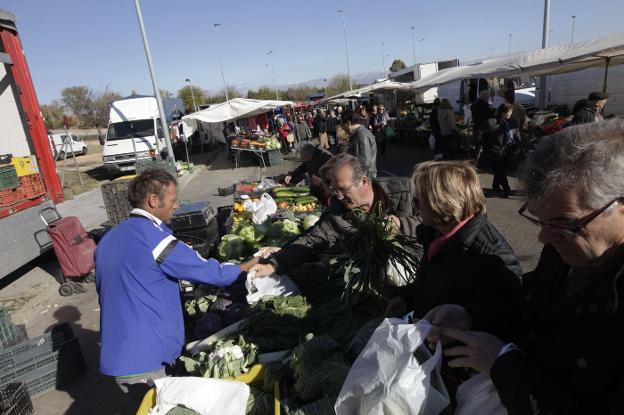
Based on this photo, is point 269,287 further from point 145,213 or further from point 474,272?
point 474,272

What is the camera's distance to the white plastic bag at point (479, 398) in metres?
1.28

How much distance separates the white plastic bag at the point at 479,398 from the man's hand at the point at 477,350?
0.07 metres

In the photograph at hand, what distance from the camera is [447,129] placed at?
12602 millimetres

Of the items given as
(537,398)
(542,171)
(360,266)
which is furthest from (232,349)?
(542,171)

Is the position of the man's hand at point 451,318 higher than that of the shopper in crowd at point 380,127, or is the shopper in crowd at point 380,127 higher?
the man's hand at point 451,318

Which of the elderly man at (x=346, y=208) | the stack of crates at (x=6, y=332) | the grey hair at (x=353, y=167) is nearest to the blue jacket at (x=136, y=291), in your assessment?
the elderly man at (x=346, y=208)

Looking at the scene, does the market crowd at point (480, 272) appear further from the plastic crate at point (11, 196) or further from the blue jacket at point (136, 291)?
the plastic crate at point (11, 196)

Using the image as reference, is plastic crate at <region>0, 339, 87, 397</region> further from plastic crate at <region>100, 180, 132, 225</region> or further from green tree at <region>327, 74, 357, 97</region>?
green tree at <region>327, 74, 357, 97</region>

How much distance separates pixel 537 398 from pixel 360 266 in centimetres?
144

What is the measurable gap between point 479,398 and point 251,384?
4.32 ft

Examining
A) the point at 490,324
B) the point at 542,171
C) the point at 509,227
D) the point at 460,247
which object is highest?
the point at 542,171

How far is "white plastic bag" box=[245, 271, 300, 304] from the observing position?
9.68 ft

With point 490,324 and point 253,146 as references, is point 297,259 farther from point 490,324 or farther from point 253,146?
point 253,146

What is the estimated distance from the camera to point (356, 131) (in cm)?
707
